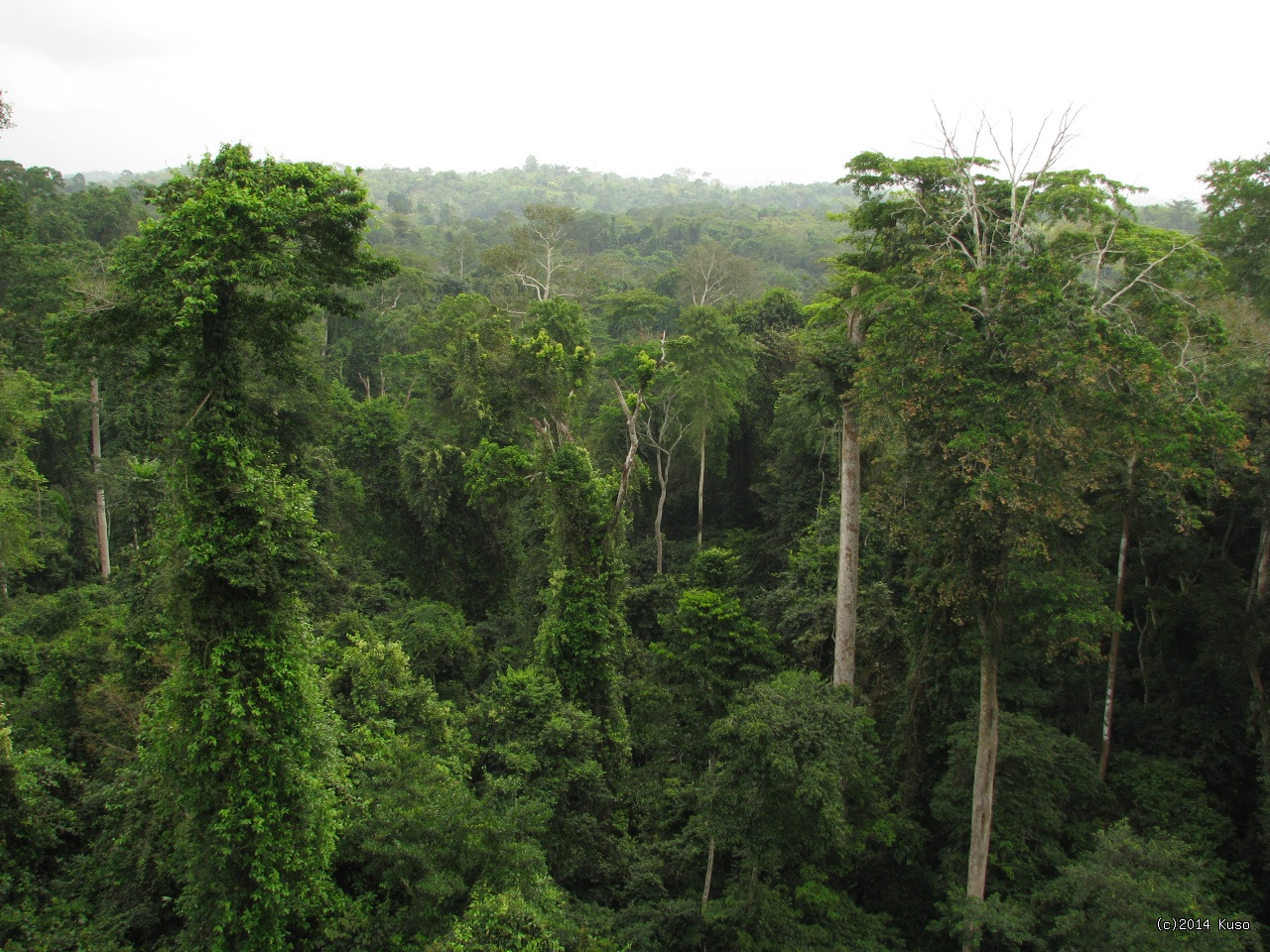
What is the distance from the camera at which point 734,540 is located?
898 inches

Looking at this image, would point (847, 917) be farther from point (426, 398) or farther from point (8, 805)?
point (426, 398)

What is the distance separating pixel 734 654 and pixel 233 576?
7318 mm

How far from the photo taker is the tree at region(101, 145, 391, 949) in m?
7.74

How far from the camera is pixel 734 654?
1170 cm

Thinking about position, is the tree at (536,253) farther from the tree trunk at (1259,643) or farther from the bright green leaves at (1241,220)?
the tree trunk at (1259,643)

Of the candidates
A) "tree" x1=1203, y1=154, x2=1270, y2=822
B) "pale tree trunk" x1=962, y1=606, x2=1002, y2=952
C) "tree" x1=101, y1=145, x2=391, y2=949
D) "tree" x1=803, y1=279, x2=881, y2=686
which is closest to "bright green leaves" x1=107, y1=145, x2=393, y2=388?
"tree" x1=101, y1=145, x2=391, y2=949

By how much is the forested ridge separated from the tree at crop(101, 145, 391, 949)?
5 cm

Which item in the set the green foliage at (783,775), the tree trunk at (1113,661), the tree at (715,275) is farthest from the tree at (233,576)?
the tree at (715,275)

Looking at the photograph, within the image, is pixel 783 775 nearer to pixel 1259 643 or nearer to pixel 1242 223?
pixel 1259 643

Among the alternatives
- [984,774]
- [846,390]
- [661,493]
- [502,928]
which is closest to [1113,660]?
[984,774]

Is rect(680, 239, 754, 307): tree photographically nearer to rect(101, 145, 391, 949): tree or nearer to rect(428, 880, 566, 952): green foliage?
rect(101, 145, 391, 949): tree

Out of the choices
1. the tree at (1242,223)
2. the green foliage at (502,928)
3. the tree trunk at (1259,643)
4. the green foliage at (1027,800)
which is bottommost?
the green foliage at (1027,800)

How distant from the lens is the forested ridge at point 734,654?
8031mm

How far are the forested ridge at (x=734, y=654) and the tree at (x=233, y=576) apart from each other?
0.05m
